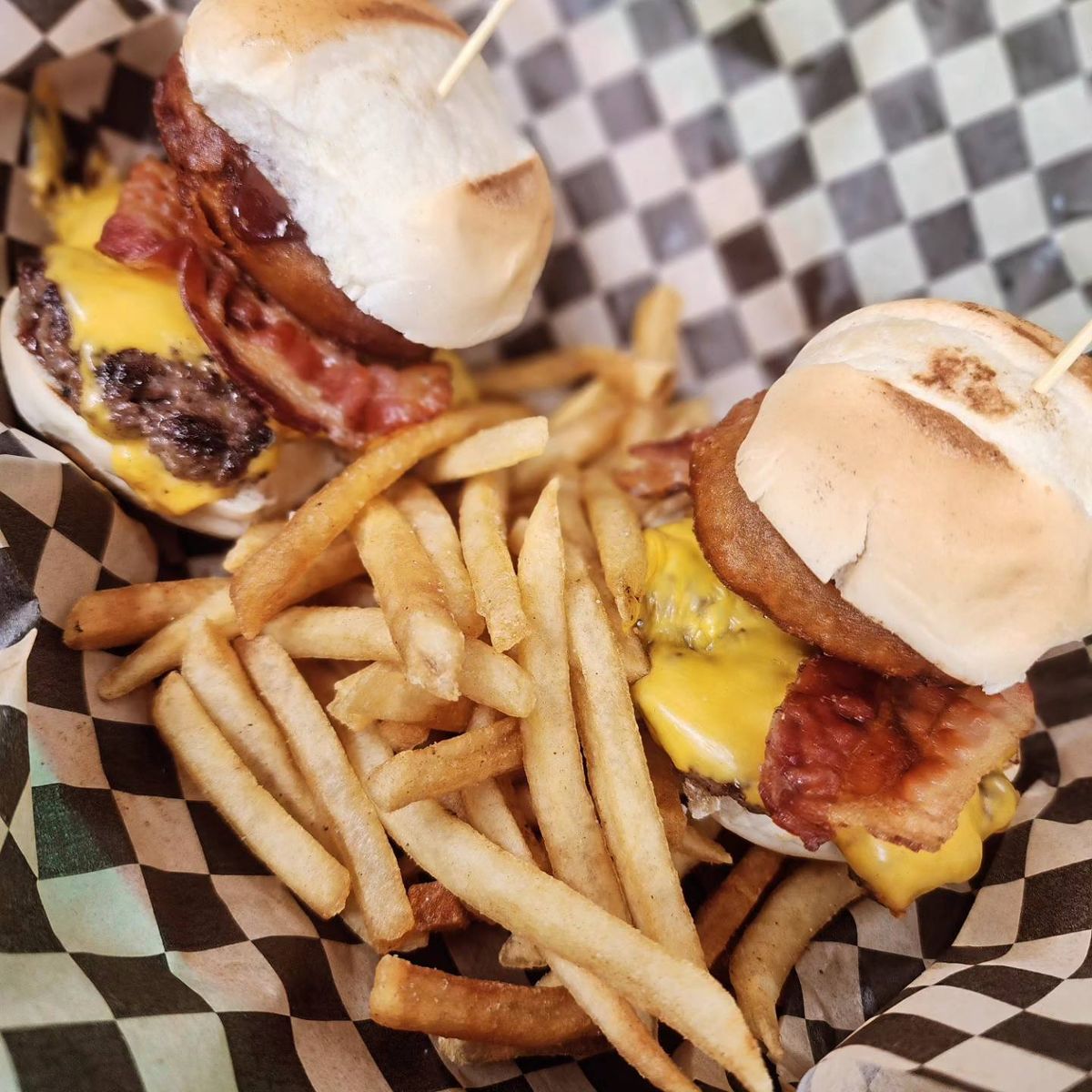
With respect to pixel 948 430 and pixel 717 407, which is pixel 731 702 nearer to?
pixel 948 430

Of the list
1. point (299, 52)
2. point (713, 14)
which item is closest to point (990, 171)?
point (713, 14)

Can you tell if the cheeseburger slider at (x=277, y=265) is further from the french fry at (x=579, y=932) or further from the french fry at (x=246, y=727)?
the french fry at (x=579, y=932)

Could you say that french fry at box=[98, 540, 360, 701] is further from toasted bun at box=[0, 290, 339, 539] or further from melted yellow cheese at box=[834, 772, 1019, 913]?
melted yellow cheese at box=[834, 772, 1019, 913]

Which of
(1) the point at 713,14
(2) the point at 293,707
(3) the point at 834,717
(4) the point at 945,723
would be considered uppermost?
(1) the point at 713,14

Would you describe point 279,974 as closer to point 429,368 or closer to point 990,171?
point 429,368

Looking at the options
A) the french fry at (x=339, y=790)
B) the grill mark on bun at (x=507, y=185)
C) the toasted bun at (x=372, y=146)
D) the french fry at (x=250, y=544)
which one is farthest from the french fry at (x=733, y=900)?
the grill mark on bun at (x=507, y=185)
